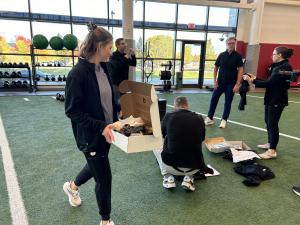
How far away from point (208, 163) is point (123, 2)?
7334mm

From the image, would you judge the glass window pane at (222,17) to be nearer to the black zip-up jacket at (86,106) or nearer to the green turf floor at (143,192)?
the green turf floor at (143,192)

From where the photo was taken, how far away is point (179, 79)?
10.2m

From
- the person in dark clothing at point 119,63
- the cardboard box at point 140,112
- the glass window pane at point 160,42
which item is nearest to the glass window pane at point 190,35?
the glass window pane at point 160,42

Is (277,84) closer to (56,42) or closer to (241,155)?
(241,155)

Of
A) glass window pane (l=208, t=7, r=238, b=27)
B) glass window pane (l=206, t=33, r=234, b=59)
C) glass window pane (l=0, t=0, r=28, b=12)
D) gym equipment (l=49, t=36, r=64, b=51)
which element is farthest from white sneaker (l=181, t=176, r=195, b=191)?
glass window pane (l=208, t=7, r=238, b=27)

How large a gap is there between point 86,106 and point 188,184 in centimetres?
147

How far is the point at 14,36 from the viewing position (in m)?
8.69

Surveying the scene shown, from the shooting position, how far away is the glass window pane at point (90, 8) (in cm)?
918

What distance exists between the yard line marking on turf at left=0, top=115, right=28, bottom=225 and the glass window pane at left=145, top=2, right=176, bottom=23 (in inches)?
312

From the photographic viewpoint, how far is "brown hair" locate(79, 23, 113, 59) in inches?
58.2

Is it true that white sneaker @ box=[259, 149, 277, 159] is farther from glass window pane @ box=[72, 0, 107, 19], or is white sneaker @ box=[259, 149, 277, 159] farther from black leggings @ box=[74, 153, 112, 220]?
glass window pane @ box=[72, 0, 107, 19]

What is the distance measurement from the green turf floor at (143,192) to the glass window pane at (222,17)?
25.8 ft

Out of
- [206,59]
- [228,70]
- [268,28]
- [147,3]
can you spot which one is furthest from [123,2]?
[268,28]

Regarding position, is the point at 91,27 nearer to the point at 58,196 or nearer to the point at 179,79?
the point at 58,196
